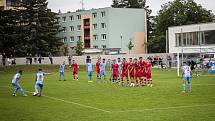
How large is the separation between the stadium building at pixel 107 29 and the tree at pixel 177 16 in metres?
3.95

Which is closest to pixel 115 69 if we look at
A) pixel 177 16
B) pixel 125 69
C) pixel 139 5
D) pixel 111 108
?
pixel 125 69

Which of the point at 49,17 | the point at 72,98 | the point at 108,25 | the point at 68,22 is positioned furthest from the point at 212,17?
the point at 72,98

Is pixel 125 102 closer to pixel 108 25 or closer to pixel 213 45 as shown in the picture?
pixel 213 45

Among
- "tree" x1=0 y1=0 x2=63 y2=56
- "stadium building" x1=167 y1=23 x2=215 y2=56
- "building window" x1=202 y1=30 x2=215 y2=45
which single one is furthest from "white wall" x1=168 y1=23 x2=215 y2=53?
"tree" x1=0 y1=0 x2=63 y2=56

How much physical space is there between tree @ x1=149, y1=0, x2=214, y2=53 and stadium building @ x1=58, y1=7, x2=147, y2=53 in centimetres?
395

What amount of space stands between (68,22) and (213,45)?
177 feet

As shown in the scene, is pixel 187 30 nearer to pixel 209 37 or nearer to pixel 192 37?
pixel 192 37

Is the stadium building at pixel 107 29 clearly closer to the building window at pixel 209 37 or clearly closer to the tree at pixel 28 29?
the tree at pixel 28 29

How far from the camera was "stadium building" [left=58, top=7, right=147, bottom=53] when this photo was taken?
347ft

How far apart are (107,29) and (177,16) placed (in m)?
17.7

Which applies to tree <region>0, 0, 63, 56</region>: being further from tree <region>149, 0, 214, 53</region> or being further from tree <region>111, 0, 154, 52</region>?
tree <region>111, 0, 154, 52</region>

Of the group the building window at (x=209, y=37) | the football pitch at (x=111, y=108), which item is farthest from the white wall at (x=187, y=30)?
the football pitch at (x=111, y=108)

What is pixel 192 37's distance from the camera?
77.8m

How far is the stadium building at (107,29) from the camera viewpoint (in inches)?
4166
